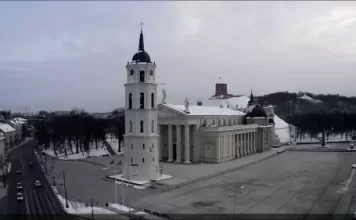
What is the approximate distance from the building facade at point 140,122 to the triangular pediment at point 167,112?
1593 centimetres

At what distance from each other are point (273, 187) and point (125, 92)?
22953 millimetres

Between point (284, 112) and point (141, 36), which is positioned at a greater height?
point (141, 36)

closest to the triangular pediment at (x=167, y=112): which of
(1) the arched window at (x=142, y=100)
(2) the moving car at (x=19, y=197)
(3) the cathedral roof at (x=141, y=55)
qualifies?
(1) the arched window at (x=142, y=100)

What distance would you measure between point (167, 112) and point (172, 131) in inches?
147

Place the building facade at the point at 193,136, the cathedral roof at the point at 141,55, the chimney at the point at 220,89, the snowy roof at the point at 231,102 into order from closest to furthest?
the cathedral roof at the point at 141,55, the building facade at the point at 193,136, the snowy roof at the point at 231,102, the chimney at the point at 220,89

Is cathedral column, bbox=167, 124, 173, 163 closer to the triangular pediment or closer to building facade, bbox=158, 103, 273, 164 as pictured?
building facade, bbox=158, 103, 273, 164

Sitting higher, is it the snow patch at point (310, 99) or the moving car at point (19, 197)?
the snow patch at point (310, 99)

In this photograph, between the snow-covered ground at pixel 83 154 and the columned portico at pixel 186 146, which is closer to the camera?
the columned portico at pixel 186 146

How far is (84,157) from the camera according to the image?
2953 inches

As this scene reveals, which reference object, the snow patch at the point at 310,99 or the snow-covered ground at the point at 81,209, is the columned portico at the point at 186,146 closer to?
the snow-covered ground at the point at 81,209

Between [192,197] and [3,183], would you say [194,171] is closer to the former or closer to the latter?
[192,197]

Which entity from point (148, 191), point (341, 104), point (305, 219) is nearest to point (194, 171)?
point (148, 191)

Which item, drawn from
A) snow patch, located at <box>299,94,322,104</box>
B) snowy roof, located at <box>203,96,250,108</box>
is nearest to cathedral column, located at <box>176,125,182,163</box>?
snowy roof, located at <box>203,96,250,108</box>

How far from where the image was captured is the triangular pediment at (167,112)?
204ft
